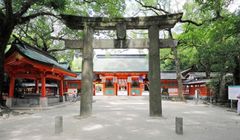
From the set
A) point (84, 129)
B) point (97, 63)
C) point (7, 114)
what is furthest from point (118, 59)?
point (84, 129)

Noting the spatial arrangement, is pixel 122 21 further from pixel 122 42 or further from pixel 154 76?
pixel 154 76

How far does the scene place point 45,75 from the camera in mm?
15922

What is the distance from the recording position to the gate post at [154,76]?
10133 mm

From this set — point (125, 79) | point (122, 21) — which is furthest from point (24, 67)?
point (125, 79)

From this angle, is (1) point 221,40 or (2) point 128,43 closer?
(2) point 128,43

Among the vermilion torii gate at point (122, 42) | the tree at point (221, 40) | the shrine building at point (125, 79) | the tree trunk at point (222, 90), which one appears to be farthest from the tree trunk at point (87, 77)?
the shrine building at point (125, 79)

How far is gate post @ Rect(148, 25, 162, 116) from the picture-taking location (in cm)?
1013

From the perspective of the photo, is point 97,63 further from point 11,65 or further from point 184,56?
Answer: point 11,65

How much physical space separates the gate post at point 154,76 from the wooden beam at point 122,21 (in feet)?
1.14

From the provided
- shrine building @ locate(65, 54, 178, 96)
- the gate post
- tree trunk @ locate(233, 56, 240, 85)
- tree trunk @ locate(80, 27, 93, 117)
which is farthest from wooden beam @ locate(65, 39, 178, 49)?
shrine building @ locate(65, 54, 178, 96)

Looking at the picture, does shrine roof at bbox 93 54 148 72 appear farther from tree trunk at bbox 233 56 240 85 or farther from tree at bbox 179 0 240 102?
tree trunk at bbox 233 56 240 85

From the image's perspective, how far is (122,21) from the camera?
1063cm

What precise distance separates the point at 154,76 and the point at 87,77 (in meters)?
3.37

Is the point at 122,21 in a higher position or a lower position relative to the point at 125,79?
higher
